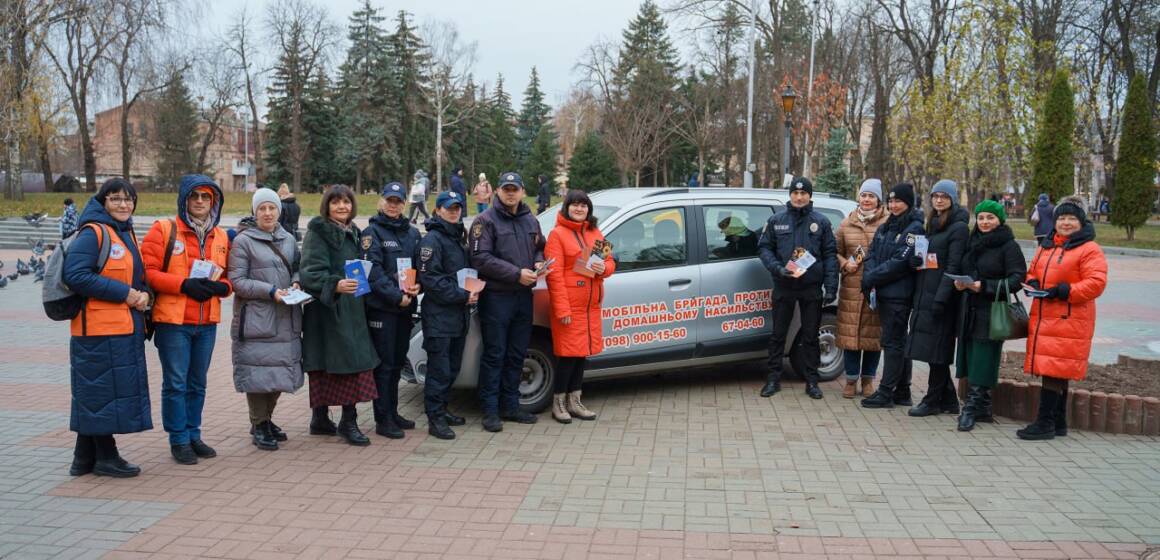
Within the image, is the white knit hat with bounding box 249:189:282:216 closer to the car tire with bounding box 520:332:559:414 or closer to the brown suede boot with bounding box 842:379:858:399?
the car tire with bounding box 520:332:559:414

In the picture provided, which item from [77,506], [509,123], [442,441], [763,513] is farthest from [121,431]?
[509,123]

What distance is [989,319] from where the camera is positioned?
658 cm

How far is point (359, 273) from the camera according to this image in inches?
230

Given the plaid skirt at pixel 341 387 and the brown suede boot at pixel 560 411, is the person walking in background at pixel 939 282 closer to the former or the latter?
the brown suede boot at pixel 560 411

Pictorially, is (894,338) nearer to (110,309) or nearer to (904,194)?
(904,194)

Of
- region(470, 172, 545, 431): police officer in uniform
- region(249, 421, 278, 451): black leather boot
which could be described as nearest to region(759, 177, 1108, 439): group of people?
region(470, 172, 545, 431): police officer in uniform

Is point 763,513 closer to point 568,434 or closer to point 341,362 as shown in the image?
point 568,434

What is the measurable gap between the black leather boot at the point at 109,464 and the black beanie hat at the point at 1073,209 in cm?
660

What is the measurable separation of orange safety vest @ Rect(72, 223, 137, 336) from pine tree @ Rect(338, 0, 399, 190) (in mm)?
52908

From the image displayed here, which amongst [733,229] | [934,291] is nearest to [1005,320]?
[934,291]

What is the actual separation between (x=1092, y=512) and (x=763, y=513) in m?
1.90

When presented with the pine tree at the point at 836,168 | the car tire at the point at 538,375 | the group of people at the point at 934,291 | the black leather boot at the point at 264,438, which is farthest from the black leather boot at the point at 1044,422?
the pine tree at the point at 836,168

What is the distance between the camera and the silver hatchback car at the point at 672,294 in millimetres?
7090

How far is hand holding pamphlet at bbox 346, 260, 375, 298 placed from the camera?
581cm
